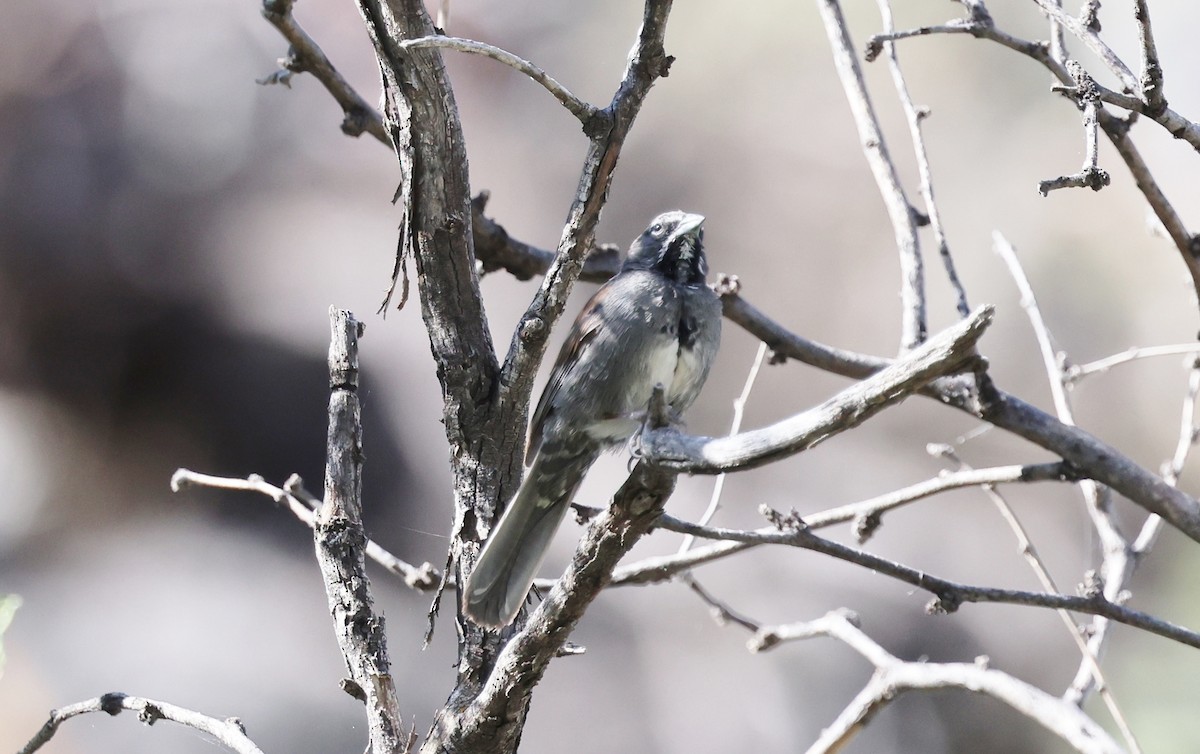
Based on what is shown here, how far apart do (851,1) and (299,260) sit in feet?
11.9

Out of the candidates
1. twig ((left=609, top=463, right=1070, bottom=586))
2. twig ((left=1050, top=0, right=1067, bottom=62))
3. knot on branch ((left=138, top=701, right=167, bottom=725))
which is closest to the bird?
twig ((left=609, top=463, right=1070, bottom=586))

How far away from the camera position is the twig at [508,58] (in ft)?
6.00

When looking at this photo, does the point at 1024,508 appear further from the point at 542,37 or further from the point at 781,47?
the point at 542,37

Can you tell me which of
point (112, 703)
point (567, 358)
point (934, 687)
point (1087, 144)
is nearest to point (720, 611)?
point (934, 687)

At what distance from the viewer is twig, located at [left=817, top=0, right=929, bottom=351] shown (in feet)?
8.57

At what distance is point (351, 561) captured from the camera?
2.10 metres

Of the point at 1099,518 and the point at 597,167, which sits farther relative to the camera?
the point at 1099,518

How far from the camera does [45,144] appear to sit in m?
5.36

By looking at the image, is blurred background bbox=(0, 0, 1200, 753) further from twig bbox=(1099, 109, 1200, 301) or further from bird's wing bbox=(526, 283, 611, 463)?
twig bbox=(1099, 109, 1200, 301)

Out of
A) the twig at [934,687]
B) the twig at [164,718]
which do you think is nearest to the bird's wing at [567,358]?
the twig at [934,687]

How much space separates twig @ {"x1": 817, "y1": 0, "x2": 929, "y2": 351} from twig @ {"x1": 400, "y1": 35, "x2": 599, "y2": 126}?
3.74 feet

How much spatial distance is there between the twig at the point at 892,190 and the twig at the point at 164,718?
6.11 feet

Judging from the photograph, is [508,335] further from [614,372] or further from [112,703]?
[112,703]

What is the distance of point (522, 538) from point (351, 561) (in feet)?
1.57
